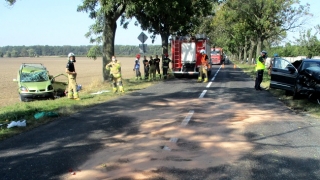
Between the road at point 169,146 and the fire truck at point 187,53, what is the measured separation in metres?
13.5

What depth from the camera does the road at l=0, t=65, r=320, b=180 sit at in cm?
478

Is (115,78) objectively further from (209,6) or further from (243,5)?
(243,5)

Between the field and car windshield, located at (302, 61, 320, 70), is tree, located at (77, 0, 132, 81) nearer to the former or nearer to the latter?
the field

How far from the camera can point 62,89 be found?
707 inches

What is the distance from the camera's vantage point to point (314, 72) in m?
10.6

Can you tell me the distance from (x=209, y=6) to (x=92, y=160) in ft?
83.7

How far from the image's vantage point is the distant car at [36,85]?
629 inches

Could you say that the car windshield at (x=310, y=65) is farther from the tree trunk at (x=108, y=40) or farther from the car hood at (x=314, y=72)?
the tree trunk at (x=108, y=40)

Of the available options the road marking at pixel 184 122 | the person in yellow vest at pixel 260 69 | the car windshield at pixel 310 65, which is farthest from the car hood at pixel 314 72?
the person in yellow vest at pixel 260 69

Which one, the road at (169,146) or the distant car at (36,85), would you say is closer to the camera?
the road at (169,146)

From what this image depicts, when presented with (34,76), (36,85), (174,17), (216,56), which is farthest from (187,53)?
(216,56)

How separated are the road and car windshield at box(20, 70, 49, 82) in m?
8.30

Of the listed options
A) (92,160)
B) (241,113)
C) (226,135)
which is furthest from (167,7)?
(92,160)

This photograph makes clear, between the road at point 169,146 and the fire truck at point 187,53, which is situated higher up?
the fire truck at point 187,53
